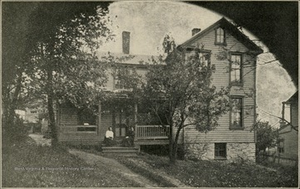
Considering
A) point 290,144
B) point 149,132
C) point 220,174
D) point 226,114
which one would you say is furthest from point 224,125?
point 290,144

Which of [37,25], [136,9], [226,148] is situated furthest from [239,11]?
[226,148]

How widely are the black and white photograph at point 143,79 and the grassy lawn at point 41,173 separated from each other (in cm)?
2

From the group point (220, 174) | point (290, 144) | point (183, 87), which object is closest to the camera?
point (290, 144)

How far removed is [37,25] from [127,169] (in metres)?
5.05

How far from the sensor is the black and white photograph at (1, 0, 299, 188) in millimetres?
6082

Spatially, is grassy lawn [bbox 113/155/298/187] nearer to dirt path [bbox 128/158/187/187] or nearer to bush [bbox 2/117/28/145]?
dirt path [bbox 128/158/187/187]

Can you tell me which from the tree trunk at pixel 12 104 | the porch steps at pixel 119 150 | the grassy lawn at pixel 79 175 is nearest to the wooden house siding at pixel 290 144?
the grassy lawn at pixel 79 175

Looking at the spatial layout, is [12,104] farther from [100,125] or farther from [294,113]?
[100,125]

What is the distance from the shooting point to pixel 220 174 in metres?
9.40

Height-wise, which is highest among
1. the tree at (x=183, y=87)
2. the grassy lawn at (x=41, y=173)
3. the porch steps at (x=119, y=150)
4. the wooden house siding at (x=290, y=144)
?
the tree at (x=183, y=87)

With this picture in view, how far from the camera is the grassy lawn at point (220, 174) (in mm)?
7210

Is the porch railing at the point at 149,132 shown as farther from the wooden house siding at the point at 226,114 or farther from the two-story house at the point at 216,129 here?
the wooden house siding at the point at 226,114

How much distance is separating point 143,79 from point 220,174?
4079 mm

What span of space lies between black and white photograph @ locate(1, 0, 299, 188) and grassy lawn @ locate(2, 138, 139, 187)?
0.02 meters
